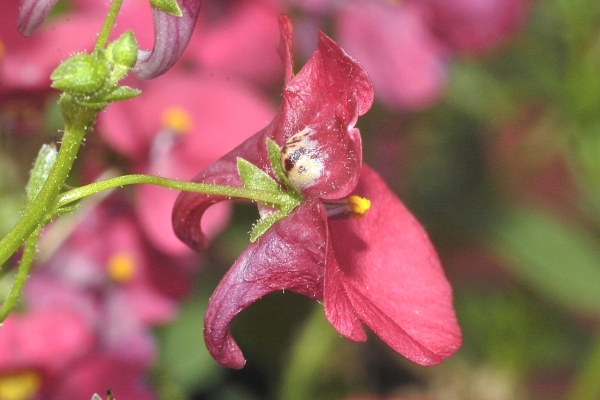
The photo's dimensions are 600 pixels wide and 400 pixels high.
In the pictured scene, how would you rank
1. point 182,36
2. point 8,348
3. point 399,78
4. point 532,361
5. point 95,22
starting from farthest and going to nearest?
point 532,361 → point 399,78 → point 95,22 → point 8,348 → point 182,36

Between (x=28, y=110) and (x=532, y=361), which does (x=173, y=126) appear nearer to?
(x=28, y=110)

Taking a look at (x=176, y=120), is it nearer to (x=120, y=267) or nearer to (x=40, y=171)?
(x=120, y=267)

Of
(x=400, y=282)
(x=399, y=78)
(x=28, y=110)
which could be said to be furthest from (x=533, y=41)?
(x=400, y=282)

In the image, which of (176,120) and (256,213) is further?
(256,213)

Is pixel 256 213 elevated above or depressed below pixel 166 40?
below

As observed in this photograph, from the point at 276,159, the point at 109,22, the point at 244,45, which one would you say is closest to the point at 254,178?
the point at 276,159
